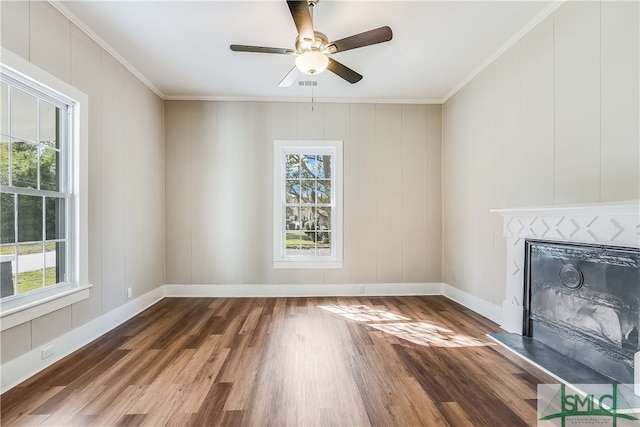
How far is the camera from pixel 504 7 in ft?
7.80

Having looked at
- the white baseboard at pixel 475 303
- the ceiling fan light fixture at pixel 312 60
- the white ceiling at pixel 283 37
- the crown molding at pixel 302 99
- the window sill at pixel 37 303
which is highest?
the white ceiling at pixel 283 37

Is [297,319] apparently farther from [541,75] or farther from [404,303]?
[541,75]

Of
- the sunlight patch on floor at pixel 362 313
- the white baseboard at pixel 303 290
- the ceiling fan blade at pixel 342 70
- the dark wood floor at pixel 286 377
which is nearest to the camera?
the dark wood floor at pixel 286 377

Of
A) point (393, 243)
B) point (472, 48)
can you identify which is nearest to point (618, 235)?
point (472, 48)

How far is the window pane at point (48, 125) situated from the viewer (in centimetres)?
231

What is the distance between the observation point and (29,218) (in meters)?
2.19

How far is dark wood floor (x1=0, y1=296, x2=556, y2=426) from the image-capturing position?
1658mm

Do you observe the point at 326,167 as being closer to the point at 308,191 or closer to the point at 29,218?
the point at 308,191

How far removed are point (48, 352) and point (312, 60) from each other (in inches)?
121

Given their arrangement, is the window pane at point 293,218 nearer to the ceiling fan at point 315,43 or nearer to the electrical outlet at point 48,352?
the ceiling fan at point 315,43

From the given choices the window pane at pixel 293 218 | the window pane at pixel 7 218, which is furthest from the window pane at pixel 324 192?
the window pane at pixel 7 218

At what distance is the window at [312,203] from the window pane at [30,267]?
2.58 meters

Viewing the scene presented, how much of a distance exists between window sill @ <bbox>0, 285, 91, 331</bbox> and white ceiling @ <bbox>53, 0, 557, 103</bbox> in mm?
2341

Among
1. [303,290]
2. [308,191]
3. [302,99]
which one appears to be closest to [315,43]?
[302,99]
